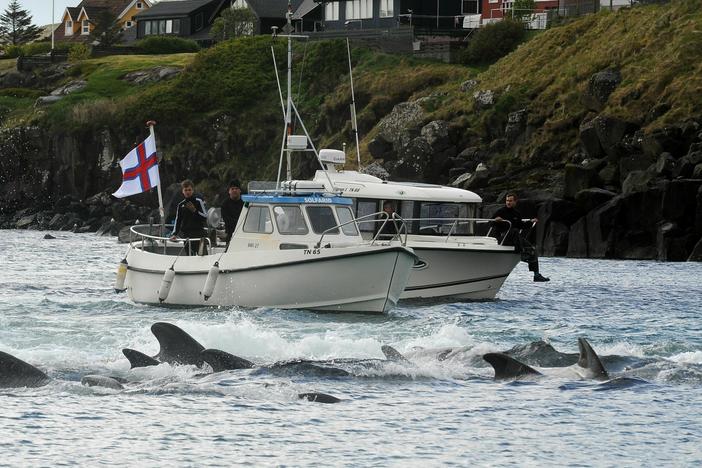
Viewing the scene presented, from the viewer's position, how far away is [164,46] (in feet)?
386

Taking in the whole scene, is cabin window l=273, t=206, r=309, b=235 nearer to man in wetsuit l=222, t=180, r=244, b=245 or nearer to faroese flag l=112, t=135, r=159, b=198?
man in wetsuit l=222, t=180, r=244, b=245


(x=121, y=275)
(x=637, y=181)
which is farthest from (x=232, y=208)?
(x=637, y=181)

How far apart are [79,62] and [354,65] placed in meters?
31.0

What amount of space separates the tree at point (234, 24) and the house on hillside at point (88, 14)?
1650 inches

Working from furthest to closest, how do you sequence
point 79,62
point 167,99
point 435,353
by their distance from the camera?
point 79,62, point 167,99, point 435,353

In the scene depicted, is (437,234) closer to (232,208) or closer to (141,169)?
(232,208)

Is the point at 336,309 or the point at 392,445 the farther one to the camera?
the point at 336,309

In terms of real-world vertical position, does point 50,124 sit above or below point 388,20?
below

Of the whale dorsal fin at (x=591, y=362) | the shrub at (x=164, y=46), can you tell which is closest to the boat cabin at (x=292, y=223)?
the whale dorsal fin at (x=591, y=362)

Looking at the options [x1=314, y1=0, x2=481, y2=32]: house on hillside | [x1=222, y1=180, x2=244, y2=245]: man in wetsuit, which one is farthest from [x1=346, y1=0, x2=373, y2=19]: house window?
[x1=222, y1=180, x2=244, y2=245]: man in wetsuit

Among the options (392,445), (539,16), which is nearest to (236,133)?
(539,16)

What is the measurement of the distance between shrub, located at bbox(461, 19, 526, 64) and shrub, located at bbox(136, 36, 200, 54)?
3908cm

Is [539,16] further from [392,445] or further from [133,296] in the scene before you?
[392,445]

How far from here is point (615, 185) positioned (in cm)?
5094
